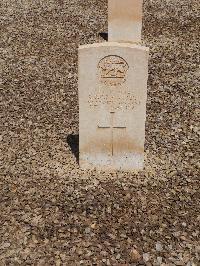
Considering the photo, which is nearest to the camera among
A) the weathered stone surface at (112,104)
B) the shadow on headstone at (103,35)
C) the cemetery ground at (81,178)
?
the cemetery ground at (81,178)

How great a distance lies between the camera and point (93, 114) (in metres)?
7.25

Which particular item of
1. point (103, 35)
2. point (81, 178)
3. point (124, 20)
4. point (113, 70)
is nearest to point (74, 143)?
point (81, 178)

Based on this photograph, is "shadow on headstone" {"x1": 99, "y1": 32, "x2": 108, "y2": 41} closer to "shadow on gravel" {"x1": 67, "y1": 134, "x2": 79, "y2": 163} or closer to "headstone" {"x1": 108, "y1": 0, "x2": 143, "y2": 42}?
"headstone" {"x1": 108, "y1": 0, "x2": 143, "y2": 42}

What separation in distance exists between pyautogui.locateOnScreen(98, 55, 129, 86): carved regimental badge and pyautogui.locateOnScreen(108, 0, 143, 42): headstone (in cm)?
551

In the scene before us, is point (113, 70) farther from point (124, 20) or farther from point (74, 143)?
point (124, 20)

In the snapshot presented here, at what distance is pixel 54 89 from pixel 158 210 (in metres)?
4.67

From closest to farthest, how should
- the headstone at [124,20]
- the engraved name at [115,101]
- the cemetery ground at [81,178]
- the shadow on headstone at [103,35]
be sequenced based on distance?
the cemetery ground at [81,178] → the engraved name at [115,101] → the headstone at [124,20] → the shadow on headstone at [103,35]

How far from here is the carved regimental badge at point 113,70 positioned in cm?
676

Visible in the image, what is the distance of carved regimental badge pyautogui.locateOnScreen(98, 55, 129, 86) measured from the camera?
22.2 ft

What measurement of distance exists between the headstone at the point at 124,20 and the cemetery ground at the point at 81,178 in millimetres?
736

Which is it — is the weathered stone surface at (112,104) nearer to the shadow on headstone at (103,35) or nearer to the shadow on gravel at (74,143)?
the shadow on gravel at (74,143)

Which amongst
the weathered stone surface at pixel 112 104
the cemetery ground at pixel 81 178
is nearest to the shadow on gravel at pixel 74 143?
the cemetery ground at pixel 81 178

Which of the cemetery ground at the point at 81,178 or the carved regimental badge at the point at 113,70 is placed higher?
the carved regimental badge at the point at 113,70

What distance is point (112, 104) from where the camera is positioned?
716 cm
